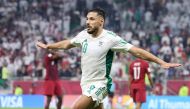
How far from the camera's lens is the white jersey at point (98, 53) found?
9.52 m

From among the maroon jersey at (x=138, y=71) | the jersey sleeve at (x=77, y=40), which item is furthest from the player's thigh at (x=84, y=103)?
the maroon jersey at (x=138, y=71)

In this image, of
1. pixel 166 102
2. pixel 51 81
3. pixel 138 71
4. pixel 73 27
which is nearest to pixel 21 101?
pixel 166 102

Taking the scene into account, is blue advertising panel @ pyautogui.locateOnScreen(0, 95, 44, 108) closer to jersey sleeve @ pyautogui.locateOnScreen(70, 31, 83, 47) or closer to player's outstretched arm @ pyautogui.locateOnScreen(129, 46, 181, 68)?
jersey sleeve @ pyautogui.locateOnScreen(70, 31, 83, 47)

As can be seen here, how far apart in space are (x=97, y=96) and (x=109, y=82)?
34 centimetres

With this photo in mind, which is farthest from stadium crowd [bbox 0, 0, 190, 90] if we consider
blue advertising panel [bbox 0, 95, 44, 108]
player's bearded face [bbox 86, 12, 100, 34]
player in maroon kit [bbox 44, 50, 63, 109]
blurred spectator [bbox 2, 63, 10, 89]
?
player's bearded face [bbox 86, 12, 100, 34]

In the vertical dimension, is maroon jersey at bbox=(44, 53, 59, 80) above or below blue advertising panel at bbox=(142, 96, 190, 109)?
above

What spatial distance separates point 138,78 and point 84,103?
8.44 m

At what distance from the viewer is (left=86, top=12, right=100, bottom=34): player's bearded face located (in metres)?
9.39

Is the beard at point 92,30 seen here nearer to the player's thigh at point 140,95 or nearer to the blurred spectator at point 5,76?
the player's thigh at point 140,95

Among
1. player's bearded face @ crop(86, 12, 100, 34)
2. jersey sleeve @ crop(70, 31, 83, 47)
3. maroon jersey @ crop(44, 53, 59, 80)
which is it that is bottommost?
maroon jersey @ crop(44, 53, 59, 80)

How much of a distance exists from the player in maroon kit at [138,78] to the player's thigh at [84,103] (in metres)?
8.12

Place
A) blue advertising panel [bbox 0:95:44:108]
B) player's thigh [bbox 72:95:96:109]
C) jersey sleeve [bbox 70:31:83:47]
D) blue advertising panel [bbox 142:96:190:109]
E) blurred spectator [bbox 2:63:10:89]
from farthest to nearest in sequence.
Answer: blurred spectator [bbox 2:63:10:89] < blue advertising panel [bbox 0:95:44:108] < blue advertising panel [bbox 142:96:190:109] < jersey sleeve [bbox 70:31:83:47] < player's thigh [bbox 72:95:96:109]

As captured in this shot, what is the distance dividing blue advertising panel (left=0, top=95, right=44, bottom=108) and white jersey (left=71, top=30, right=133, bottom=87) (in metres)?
16.8

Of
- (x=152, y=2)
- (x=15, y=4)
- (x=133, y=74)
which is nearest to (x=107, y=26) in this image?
(x=152, y=2)
